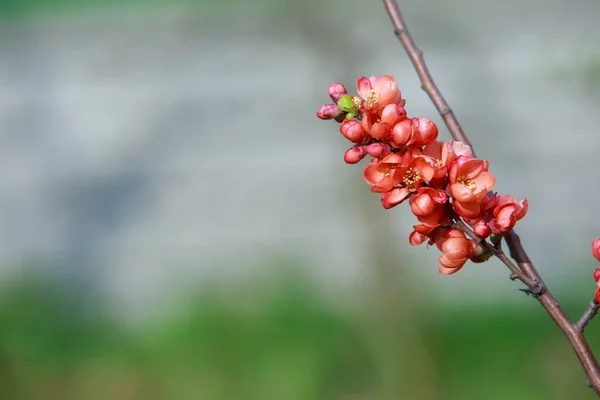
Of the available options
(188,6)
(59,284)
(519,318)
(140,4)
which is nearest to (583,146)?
Result: (519,318)

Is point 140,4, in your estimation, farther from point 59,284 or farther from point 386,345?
point 386,345

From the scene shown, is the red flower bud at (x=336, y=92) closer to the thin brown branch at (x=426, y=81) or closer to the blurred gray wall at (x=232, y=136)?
the thin brown branch at (x=426, y=81)

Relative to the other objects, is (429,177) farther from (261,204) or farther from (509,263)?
(261,204)

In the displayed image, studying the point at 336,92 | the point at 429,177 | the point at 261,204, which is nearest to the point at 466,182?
the point at 429,177

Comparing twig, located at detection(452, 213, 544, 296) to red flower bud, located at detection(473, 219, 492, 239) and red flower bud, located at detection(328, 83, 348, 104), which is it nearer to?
red flower bud, located at detection(473, 219, 492, 239)

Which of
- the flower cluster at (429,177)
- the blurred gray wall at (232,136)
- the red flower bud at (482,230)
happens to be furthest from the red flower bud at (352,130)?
the blurred gray wall at (232,136)

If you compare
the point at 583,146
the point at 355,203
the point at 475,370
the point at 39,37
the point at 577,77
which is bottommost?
the point at 475,370
